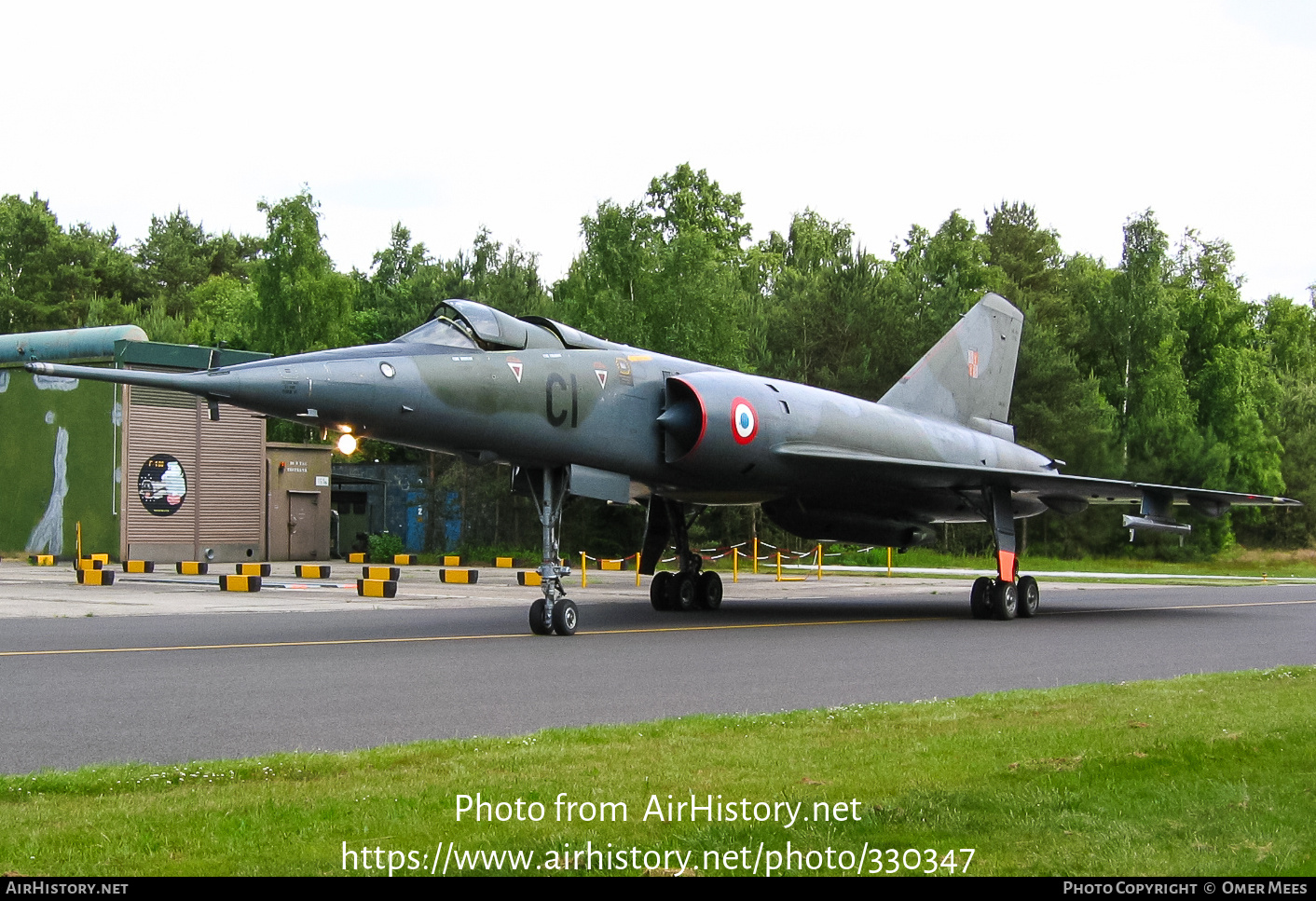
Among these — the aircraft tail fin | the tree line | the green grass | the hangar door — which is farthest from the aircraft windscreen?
the tree line

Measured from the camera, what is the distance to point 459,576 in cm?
2383

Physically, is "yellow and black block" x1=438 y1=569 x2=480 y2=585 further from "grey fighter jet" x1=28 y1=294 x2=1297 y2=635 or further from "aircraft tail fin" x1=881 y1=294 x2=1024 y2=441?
"aircraft tail fin" x1=881 y1=294 x2=1024 y2=441

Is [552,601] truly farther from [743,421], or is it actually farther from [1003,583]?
[1003,583]

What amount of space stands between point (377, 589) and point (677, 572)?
199 inches

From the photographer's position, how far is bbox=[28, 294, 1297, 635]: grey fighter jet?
456 inches

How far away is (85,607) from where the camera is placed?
15758 millimetres

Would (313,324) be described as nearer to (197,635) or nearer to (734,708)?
(197,635)

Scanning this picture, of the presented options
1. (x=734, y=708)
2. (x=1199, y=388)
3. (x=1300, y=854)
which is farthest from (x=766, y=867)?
(x=1199, y=388)

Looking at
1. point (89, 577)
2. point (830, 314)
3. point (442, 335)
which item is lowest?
point (89, 577)

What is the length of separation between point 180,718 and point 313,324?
40022 millimetres

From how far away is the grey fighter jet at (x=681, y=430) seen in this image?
11570mm

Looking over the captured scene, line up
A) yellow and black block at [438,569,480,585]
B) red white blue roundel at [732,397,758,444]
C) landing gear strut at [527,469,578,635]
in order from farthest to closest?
1. yellow and black block at [438,569,480,585]
2. red white blue roundel at [732,397,758,444]
3. landing gear strut at [527,469,578,635]

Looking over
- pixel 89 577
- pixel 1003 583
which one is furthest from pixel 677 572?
pixel 89 577

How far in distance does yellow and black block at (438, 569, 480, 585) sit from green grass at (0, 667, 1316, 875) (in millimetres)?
16303
